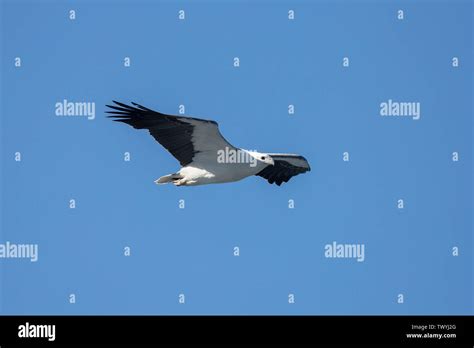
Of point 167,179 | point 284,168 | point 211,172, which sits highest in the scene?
point 284,168

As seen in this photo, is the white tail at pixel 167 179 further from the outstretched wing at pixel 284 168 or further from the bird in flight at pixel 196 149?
the outstretched wing at pixel 284 168

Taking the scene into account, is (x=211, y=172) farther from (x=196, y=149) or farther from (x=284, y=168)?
(x=284, y=168)

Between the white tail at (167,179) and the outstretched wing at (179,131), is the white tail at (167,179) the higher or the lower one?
the lower one

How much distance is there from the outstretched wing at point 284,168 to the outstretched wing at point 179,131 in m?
2.03

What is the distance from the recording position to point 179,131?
1859 centimetres

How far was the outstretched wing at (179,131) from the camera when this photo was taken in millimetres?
18094

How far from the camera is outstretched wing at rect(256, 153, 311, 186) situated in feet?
67.2

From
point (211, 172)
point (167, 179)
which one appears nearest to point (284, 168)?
point (211, 172)

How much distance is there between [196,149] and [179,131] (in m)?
0.65

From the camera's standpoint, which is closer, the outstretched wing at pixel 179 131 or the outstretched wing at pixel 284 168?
the outstretched wing at pixel 179 131

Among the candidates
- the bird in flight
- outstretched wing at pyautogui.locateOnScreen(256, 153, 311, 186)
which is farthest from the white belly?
outstretched wing at pyautogui.locateOnScreen(256, 153, 311, 186)

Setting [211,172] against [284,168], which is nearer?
[211,172]

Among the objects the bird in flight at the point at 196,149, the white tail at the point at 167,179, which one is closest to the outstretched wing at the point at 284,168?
the bird in flight at the point at 196,149

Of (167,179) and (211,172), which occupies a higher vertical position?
(211,172)
